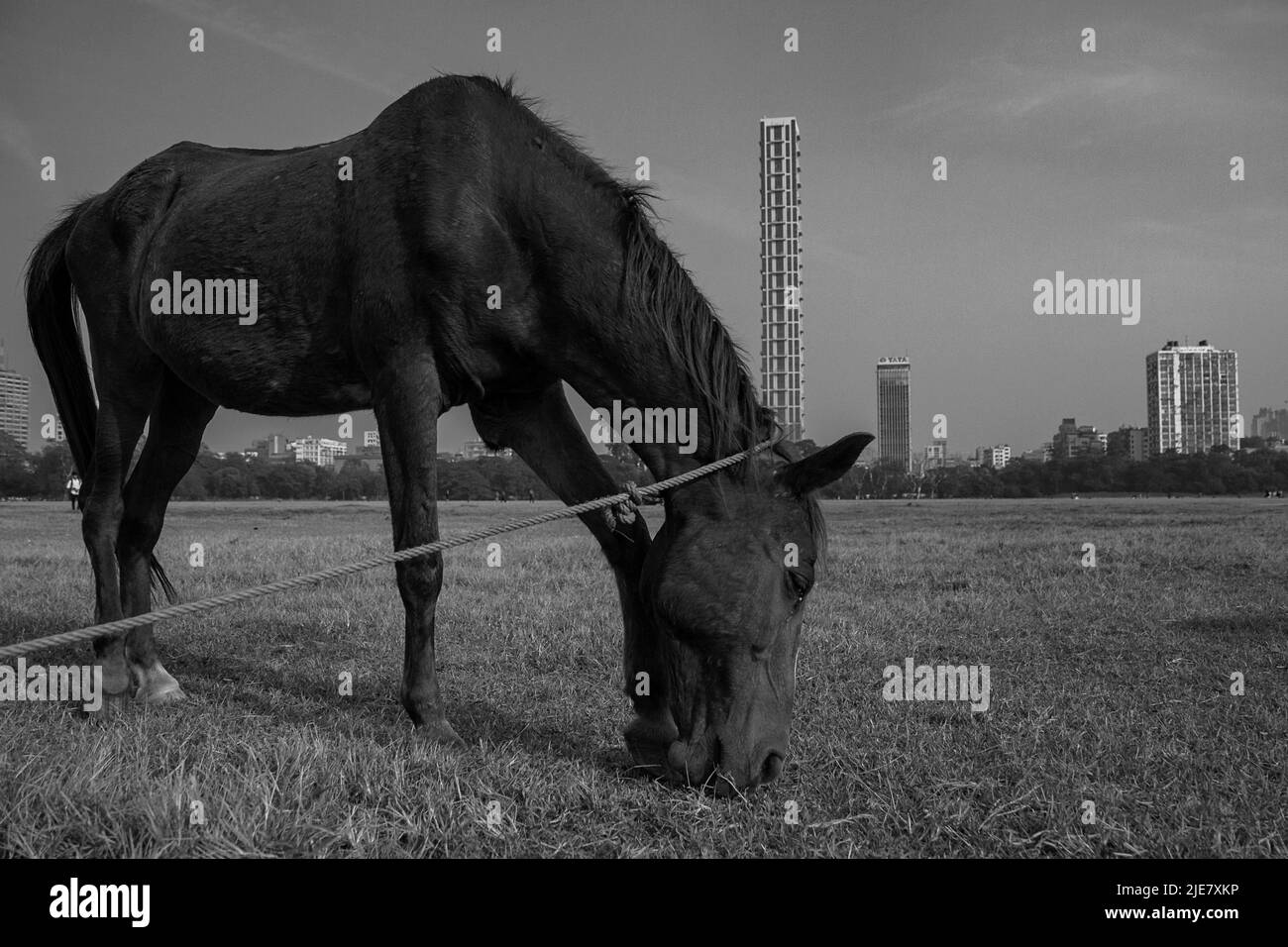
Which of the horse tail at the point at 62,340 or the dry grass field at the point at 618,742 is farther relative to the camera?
the horse tail at the point at 62,340

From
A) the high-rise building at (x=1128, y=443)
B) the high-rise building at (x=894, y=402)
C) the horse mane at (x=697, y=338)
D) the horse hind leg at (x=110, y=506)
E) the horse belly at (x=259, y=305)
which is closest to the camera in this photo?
the horse mane at (x=697, y=338)

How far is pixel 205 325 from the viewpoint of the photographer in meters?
4.60

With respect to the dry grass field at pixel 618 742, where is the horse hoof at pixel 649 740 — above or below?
above

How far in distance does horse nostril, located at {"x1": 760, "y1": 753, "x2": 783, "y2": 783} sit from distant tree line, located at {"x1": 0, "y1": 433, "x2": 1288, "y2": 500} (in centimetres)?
3258

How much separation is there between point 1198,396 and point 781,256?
1171 inches

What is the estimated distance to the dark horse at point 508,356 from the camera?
10.7ft

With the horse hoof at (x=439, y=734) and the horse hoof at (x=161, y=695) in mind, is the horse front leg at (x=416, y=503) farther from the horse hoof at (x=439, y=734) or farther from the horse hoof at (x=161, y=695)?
the horse hoof at (x=161, y=695)

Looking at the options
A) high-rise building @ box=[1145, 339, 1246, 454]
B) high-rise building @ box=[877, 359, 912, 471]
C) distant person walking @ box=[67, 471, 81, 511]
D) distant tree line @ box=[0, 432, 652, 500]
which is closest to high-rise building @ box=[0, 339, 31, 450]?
distant tree line @ box=[0, 432, 652, 500]

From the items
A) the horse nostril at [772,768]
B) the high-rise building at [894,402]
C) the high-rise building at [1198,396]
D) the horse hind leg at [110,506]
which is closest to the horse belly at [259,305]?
the horse hind leg at [110,506]

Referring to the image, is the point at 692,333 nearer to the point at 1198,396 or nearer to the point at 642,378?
the point at 642,378

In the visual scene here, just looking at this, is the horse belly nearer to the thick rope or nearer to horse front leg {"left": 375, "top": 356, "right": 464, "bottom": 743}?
horse front leg {"left": 375, "top": 356, "right": 464, "bottom": 743}

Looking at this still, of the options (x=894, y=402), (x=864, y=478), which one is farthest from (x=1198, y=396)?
(x=894, y=402)

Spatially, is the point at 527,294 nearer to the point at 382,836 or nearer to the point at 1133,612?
the point at 382,836

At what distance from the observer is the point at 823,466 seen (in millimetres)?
3203
